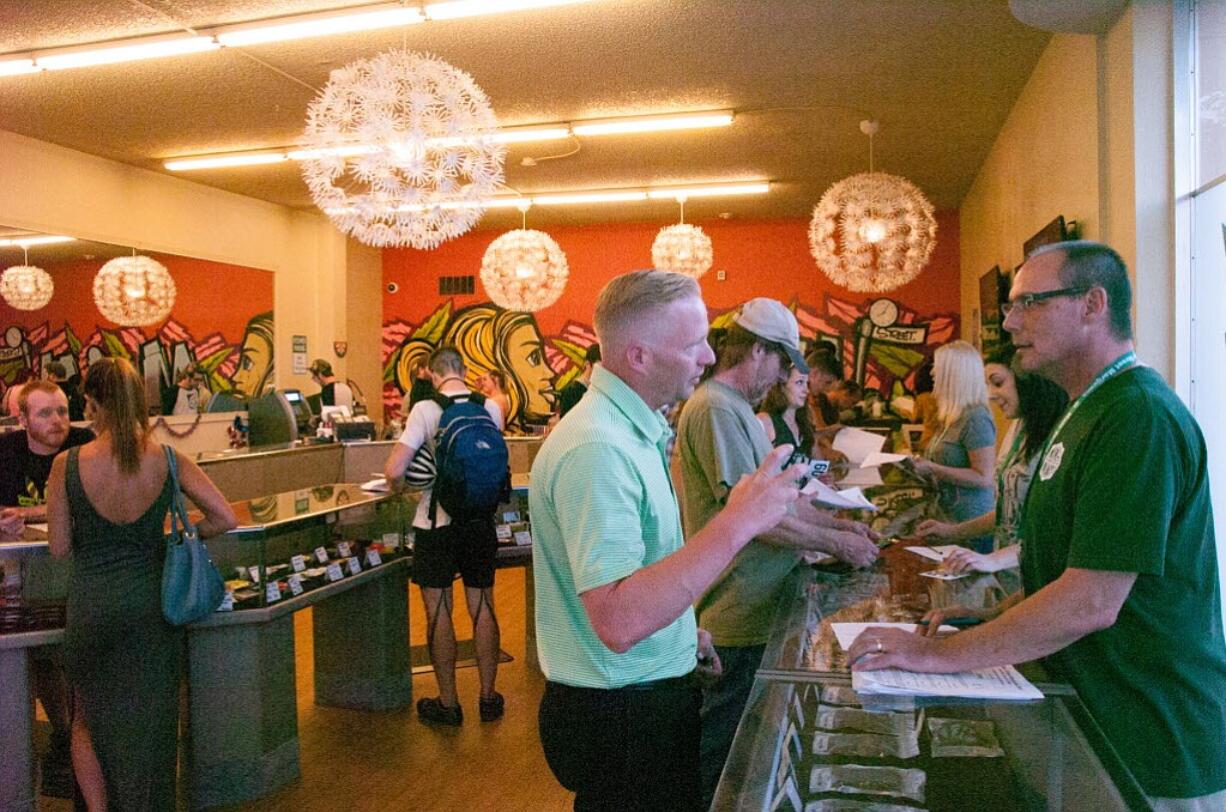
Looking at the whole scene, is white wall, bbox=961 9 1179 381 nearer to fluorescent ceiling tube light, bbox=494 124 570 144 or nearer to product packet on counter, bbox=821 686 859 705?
product packet on counter, bbox=821 686 859 705

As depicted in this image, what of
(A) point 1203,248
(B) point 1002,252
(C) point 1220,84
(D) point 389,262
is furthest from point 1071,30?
(D) point 389,262

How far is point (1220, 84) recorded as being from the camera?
3.97 m

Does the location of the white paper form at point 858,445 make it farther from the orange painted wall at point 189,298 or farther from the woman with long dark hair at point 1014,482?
the orange painted wall at point 189,298

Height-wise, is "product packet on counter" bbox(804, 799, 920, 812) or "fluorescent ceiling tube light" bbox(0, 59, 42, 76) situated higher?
"fluorescent ceiling tube light" bbox(0, 59, 42, 76)

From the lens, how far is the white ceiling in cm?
564

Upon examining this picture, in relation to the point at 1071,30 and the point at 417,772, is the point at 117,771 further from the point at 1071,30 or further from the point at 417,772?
the point at 1071,30

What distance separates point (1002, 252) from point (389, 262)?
29.4 feet

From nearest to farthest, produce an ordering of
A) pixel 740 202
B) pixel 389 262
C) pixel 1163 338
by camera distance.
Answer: pixel 1163 338 < pixel 740 202 < pixel 389 262

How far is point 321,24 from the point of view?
18.3 feet

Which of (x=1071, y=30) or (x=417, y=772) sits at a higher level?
(x=1071, y=30)

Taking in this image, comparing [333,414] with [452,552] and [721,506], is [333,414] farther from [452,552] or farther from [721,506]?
[721,506]

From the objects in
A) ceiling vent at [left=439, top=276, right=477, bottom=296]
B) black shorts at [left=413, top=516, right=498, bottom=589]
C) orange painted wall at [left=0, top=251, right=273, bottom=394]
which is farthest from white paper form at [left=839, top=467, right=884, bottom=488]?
ceiling vent at [left=439, top=276, right=477, bottom=296]

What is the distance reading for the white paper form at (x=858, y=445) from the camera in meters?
5.84

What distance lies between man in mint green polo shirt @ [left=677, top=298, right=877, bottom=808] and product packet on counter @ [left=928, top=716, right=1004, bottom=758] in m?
1.03
